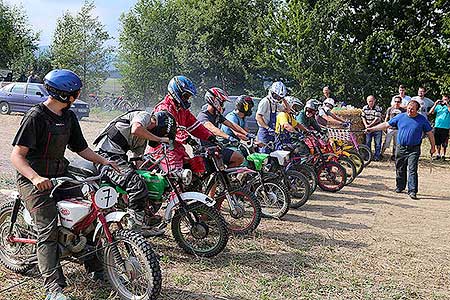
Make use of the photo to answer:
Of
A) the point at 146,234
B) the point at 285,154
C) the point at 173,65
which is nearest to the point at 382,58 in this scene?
the point at 173,65

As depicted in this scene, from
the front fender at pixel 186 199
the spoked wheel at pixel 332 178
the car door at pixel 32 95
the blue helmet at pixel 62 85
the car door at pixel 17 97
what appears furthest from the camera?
the car door at pixel 17 97

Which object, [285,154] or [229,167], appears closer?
[229,167]

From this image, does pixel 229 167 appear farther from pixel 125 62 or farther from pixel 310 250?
pixel 125 62

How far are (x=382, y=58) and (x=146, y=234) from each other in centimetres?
2006

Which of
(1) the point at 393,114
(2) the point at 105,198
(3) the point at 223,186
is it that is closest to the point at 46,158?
(2) the point at 105,198

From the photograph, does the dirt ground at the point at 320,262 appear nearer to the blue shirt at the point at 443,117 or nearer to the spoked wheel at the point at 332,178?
the spoked wheel at the point at 332,178

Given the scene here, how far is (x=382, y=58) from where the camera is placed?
2305 cm

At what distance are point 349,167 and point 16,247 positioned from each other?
710cm

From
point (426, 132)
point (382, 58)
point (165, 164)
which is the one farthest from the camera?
point (382, 58)

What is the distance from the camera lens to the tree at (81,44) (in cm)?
2798

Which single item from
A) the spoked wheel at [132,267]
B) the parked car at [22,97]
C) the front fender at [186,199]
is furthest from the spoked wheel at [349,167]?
the parked car at [22,97]

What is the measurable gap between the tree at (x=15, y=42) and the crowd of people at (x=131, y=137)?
27.2m

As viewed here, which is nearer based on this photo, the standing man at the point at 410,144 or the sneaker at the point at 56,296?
the sneaker at the point at 56,296

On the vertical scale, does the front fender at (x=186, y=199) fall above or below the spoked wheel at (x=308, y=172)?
above
